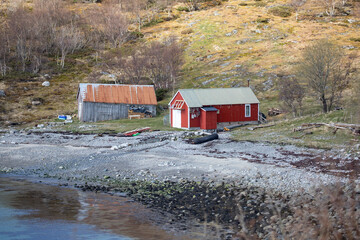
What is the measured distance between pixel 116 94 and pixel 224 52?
3365cm

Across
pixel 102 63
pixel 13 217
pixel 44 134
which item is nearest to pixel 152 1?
pixel 102 63

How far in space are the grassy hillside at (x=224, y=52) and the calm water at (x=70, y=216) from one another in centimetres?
3229

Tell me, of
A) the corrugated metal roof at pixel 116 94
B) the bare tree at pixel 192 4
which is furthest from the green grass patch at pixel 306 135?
the bare tree at pixel 192 4

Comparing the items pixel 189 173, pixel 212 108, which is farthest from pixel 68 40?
pixel 189 173

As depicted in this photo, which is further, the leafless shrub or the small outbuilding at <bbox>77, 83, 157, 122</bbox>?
the small outbuilding at <bbox>77, 83, 157, 122</bbox>

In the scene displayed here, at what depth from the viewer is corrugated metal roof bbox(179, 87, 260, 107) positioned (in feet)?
125

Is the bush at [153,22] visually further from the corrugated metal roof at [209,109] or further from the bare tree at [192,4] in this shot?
the corrugated metal roof at [209,109]

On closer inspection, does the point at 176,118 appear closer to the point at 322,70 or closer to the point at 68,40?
the point at 322,70

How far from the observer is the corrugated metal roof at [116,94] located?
156ft

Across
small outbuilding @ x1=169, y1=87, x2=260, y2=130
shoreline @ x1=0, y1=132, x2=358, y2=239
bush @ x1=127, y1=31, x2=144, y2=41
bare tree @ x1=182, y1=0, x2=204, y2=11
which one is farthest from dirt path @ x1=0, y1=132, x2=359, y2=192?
bare tree @ x1=182, y1=0, x2=204, y2=11

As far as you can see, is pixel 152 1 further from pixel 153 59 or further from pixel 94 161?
pixel 94 161

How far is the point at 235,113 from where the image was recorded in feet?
131

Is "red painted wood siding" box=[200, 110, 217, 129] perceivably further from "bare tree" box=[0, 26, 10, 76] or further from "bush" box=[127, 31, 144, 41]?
"bush" box=[127, 31, 144, 41]

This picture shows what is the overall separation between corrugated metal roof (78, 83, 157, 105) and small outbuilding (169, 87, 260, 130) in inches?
424
